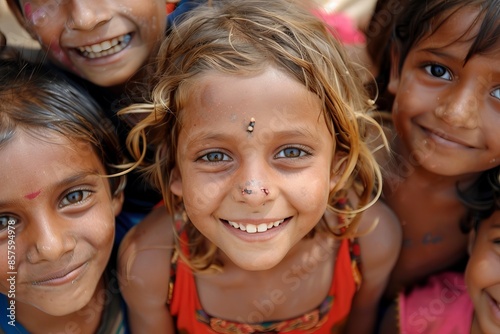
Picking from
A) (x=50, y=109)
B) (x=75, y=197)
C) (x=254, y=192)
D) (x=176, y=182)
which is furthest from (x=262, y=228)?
(x=50, y=109)

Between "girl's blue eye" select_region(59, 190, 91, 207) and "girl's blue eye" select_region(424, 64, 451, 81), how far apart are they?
0.93 metres

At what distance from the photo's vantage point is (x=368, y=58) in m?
2.06

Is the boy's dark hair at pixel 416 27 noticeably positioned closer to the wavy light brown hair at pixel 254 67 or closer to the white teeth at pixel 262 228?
the wavy light brown hair at pixel 254 67

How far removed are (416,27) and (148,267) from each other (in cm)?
96

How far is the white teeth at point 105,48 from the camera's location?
5.81ft

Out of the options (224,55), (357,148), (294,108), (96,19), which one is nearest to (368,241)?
(357,148)

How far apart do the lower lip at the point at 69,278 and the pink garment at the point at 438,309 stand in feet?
2.96

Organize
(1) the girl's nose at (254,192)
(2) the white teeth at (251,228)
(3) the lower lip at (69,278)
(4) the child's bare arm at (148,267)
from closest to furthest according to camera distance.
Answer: (1) the girl's nose at (254,192), (2) the white teeth at (251,228), (3) the lower lip at (69,278), (4) the child's bare arm at (148,267)

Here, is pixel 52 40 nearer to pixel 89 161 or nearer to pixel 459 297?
pixel 89 161

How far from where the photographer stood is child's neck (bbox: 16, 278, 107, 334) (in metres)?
1.66

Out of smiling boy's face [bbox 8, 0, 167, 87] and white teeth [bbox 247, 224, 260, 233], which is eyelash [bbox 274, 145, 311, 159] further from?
smiling boy's face [bbox 8, 0, 167, 87]

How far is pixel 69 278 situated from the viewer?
5.00 ft

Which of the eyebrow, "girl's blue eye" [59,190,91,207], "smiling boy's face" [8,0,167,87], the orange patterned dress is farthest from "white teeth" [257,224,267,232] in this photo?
"smiling boy's face" [8,0,167,87]

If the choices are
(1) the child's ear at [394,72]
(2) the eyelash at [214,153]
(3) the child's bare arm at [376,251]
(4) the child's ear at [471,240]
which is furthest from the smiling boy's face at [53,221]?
(4) the child's ear at [471,240]
